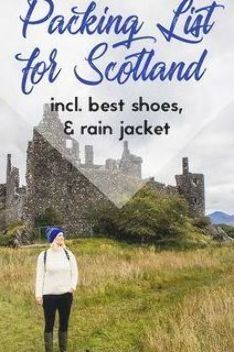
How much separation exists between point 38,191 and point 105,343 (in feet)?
128

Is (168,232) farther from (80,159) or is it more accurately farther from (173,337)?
(173,337)

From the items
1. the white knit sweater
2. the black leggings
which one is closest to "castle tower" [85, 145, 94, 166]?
the black leggings

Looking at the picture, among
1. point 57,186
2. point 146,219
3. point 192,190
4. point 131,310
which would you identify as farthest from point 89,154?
point 131,310

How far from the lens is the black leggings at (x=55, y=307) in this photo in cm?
921

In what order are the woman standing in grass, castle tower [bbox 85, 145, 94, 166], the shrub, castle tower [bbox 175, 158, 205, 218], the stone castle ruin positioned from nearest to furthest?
the woman standing in grass
the shrub
the stone castle ruin
castle tower [bbox 175, 158, 205, 218]
castle tower [bbox 85, 145, 94, 166]

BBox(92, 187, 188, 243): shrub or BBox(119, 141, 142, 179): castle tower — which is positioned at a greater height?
BBox(119, 141, 142, 179): castle tower

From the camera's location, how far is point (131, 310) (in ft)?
43.0

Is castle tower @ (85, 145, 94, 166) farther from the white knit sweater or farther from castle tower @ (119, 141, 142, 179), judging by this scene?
the white knit sweater

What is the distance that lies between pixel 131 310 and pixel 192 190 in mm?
50537

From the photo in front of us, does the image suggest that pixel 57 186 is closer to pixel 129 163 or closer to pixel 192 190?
pixel 192 190

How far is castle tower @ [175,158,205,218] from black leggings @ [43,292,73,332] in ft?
176

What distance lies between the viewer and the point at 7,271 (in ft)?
62.2

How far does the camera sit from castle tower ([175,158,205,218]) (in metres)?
62.8

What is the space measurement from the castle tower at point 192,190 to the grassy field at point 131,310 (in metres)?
42.0
